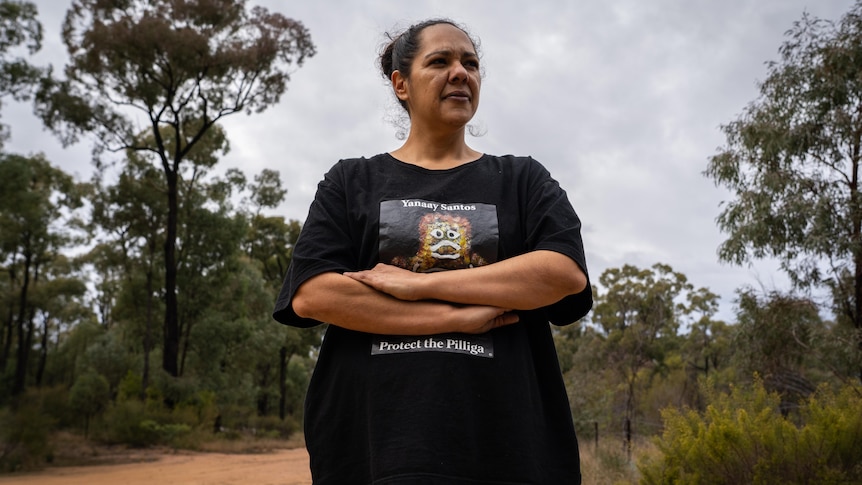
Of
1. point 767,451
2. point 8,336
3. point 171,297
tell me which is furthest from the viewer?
point 8,336

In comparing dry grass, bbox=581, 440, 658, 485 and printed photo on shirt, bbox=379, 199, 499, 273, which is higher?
printed photo on shirt, bbox=379, 199, 499, 273

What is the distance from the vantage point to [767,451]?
15.1 ft

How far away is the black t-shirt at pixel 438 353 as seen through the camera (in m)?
1.37

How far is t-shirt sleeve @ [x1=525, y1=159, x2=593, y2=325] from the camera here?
1562 mm

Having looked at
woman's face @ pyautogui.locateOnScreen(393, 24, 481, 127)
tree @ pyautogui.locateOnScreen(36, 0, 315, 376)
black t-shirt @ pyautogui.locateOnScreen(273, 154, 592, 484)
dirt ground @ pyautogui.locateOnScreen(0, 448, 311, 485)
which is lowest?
dirt ground @ pyautogui.locateOnScreen(0, 448, 311, 485)

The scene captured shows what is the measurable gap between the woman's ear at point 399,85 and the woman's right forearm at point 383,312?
0.62 meters

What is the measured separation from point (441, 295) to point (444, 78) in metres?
0.60

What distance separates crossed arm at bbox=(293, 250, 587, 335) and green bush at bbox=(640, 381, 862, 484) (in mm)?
3598

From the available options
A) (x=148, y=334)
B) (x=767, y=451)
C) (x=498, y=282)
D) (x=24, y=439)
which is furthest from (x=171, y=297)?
(x=498, y=282)

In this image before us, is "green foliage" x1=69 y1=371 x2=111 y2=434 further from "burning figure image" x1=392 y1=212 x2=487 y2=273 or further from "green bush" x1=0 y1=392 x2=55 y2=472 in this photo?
"burning figure image" x1=392 y1=212 x2=487 y2=273

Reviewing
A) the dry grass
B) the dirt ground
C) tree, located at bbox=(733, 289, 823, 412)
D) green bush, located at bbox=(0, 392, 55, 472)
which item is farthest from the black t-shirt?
green bush, located at bbox=(0, 392, 55, 472)

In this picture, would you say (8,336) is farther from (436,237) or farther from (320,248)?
(436,237)

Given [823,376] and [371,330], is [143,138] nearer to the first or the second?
[823,376]

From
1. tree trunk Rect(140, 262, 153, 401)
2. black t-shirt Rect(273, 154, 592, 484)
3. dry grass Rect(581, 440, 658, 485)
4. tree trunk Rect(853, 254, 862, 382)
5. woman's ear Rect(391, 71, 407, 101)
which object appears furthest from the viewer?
tree trunk Rect(140, 262, 153, 401)
